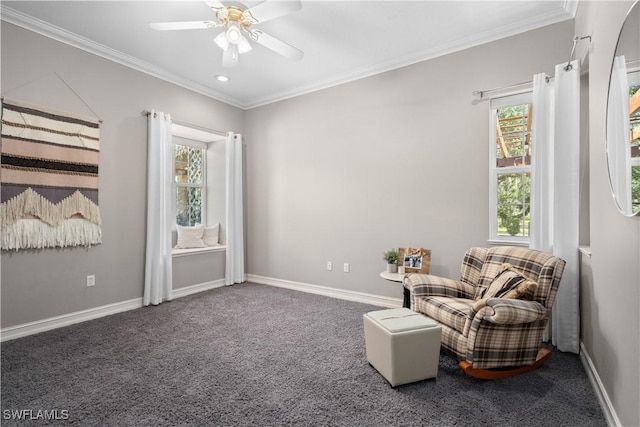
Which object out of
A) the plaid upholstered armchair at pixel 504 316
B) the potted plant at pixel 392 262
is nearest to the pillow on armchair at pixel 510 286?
the plaid upholstered armchair at pixel 504 316

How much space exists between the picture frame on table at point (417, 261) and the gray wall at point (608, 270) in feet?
4.09

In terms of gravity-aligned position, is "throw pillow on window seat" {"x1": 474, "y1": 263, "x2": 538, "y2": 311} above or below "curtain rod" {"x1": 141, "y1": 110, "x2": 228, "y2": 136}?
below

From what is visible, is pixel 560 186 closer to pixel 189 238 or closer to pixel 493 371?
pixel 493 371

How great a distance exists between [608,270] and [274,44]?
278 cm

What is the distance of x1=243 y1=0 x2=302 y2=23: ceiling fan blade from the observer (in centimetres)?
226

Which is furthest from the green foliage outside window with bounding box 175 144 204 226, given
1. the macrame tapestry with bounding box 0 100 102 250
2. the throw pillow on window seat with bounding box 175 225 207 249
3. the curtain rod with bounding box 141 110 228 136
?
the macrame tapestry with bounding box 0 100 102 250

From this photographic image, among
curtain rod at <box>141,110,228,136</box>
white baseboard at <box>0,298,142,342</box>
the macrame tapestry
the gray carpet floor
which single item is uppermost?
curtain rod at <box>141,110,228,136</box>

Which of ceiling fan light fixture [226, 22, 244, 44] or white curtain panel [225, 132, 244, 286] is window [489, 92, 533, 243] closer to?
ceiling fan light fixture [226, 22, 244, 44]

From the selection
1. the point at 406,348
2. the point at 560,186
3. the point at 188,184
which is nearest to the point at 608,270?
the point at 560,186

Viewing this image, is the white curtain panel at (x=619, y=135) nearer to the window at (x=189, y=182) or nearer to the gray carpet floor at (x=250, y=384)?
the gray carpet floor at (x=250, y=384)

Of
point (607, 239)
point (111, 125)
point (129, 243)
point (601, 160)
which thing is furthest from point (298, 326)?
point (111, 125)

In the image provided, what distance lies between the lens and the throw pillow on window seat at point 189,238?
4750 mm

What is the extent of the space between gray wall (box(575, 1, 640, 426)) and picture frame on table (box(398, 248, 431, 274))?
125 cm

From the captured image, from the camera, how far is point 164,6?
282 centimetres
